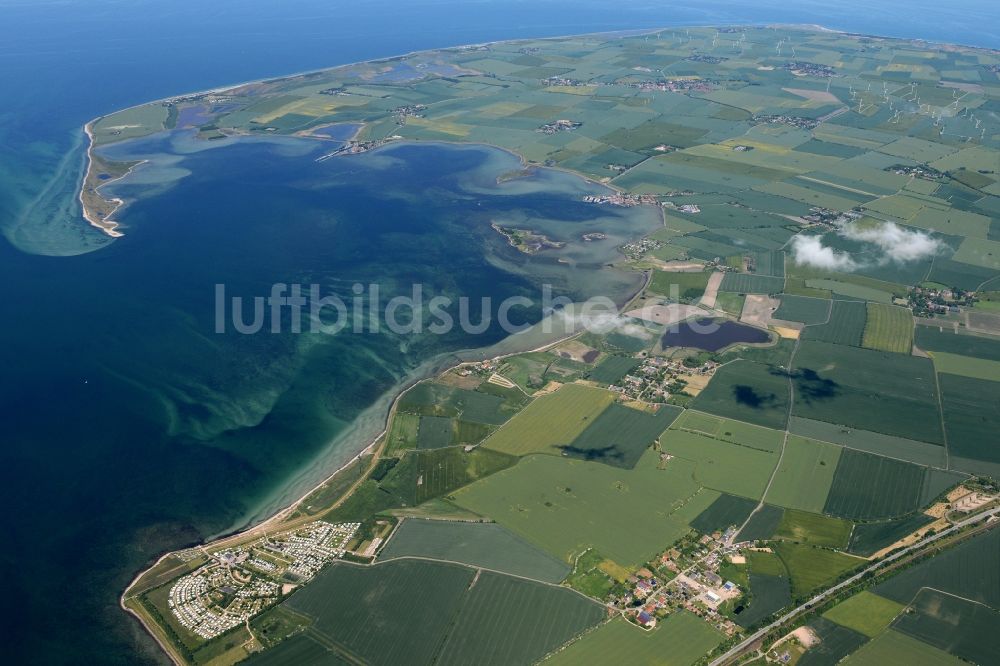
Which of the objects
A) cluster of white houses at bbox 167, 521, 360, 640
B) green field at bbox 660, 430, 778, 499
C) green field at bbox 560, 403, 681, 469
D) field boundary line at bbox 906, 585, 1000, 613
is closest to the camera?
field boundary line at bbox 906, 585, 1000, 613

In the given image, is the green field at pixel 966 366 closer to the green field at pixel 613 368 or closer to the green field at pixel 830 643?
the green field at pixel 613 368

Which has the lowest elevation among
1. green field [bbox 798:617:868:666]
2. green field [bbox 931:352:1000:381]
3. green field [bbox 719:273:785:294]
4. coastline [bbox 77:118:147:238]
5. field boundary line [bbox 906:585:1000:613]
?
green field [bbox 798:617:868:666]

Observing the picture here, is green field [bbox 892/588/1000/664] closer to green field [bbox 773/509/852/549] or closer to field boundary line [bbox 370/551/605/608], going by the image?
green field [bbox 773/509/852/549]

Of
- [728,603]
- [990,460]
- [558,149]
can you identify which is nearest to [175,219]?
[558,149]

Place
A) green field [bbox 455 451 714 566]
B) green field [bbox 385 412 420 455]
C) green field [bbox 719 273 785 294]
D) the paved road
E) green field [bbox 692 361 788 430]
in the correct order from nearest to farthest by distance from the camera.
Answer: the paved road → green field [bbox 455 451 714 566] → green field [bbox 385 412 420 455] → green field [bbox 692 361 788 430] → green field [bbox 719 273 785 294]

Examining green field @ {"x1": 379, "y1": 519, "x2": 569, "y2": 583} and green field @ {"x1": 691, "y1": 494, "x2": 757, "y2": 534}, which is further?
green field @ {"x1": 691, "y1": 494, "x2": 757, "y2": 534}

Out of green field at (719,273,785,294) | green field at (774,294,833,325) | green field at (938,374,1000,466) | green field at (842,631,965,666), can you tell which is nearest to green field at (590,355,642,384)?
green field at (774,294,833,325)

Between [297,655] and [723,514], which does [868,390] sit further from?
[297,655]

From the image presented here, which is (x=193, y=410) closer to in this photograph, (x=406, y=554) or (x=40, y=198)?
(x=406, y=554)
